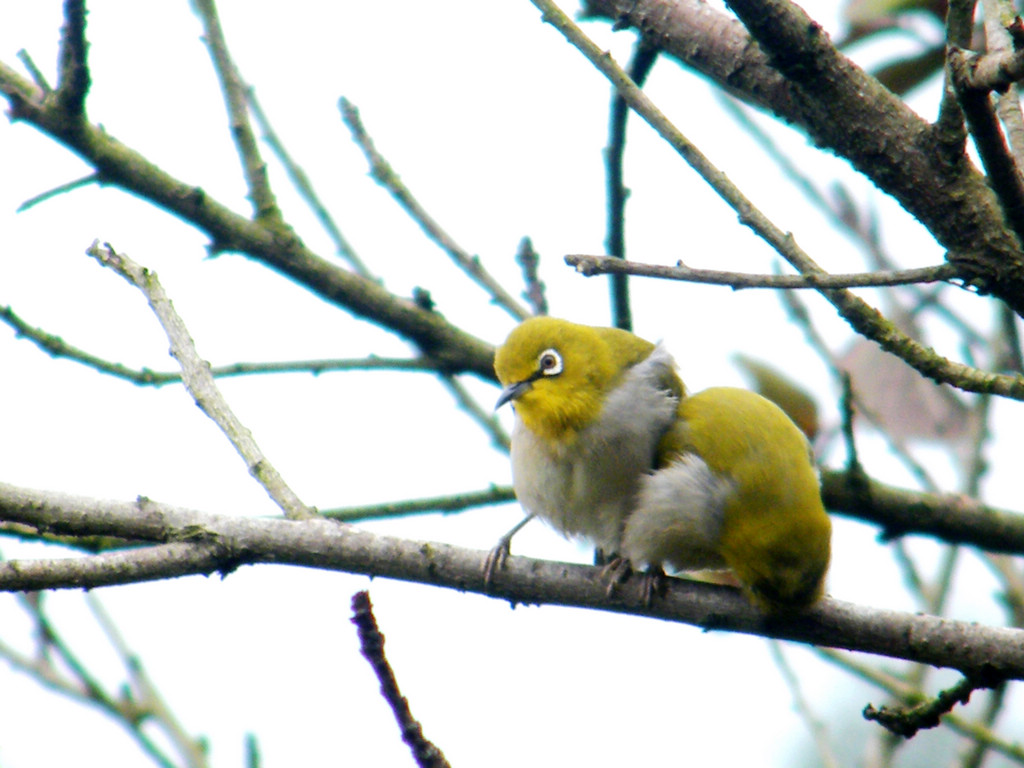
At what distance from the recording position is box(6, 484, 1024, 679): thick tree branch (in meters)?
2.20

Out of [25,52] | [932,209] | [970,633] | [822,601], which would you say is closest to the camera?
[932,209]

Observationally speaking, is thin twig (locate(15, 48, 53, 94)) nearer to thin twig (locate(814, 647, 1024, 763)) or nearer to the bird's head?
the bird's head

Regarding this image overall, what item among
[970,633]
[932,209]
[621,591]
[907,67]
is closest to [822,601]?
[970,633]

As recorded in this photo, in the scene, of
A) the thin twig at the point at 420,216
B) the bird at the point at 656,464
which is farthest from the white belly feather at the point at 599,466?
the thin twig at the point at 420,216

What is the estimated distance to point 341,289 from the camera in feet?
13.0

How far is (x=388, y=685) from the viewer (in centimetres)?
194

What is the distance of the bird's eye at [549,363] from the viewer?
3730mm

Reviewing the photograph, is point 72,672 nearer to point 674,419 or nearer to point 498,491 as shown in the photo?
point 498,491

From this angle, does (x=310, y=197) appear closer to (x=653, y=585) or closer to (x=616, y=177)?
(x=616, y=177)

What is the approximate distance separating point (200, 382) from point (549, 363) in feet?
4.54

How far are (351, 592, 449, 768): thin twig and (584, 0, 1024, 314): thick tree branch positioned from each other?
133cm

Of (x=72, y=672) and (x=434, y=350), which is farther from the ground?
(x=434, y=350)

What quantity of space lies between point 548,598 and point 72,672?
2169mm

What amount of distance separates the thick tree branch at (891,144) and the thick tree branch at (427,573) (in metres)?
0.91
